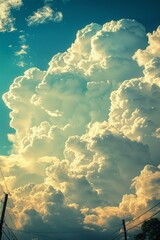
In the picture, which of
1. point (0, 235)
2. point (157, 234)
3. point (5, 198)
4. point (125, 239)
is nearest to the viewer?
point (0, 235)

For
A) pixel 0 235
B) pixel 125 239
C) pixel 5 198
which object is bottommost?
pixel 125 239

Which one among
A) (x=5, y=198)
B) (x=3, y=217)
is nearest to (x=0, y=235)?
(x=3, y=217)

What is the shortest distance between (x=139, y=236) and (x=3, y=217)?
4900cm

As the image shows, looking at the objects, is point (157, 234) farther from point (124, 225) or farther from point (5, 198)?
point (5, 198)

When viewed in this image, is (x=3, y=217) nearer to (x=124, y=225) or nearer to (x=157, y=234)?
(x=124, y=225)

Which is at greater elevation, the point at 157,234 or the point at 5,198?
the point at 5,198

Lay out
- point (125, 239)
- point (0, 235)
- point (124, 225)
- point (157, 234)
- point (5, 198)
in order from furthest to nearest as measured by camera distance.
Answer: point (157, 234), point (124, 225), point (125, 239), point (5, 198), point (0, 235)

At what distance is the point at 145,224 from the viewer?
72.6 m

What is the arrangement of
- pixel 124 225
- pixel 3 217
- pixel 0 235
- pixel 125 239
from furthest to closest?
1. pixel 124 225
2. pixel 125 239
3. pixel 3 217
4. pixel 0 235

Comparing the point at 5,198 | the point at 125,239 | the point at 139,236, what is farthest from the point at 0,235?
the point at 139,236

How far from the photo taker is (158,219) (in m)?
72.4

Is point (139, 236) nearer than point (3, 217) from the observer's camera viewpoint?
No

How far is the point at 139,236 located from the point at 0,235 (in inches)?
1982

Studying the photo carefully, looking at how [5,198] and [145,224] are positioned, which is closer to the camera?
[5,198]
